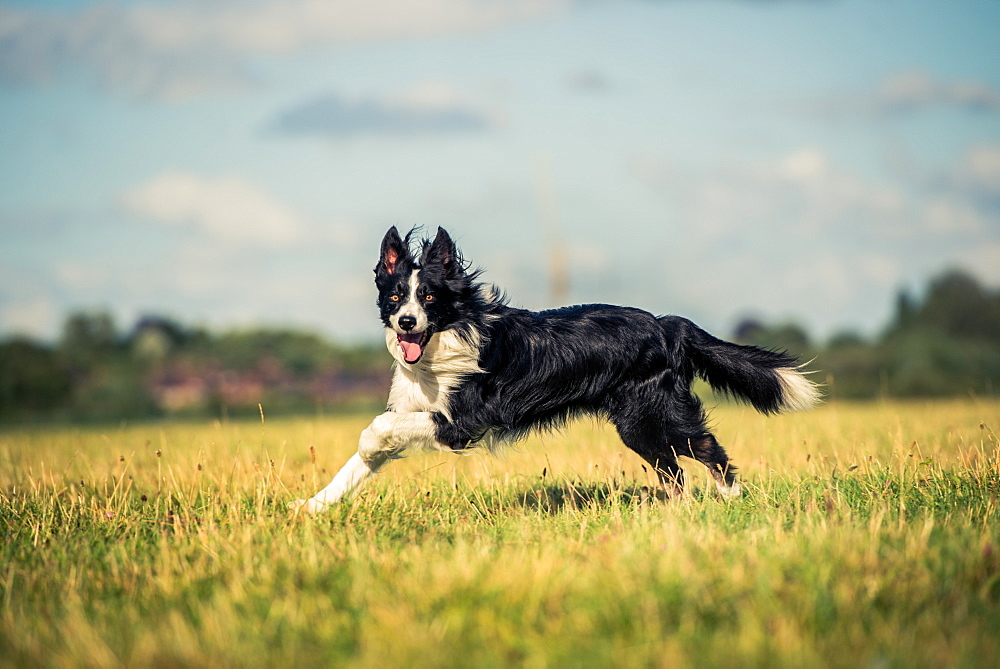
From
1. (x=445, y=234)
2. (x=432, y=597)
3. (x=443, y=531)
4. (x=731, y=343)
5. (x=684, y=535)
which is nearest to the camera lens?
(x=432, y=597)

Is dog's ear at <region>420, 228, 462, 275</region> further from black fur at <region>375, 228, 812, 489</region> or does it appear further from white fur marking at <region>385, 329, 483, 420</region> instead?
white fur marking at <region>385, 329, 483, 420</region>

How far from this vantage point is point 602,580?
11.0ft

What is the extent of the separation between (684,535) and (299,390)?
23605 mm

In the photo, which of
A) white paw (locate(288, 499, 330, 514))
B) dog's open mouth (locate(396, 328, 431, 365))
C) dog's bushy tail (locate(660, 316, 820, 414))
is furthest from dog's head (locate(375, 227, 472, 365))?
dog's bushy tail (locate(660, 316, 820, 414))

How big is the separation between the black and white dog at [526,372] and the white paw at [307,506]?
0.09 m

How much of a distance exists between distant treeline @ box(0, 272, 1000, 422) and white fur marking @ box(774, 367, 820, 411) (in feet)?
57.0

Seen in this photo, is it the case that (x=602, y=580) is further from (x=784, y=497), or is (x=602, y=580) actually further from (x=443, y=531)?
(x=784, y=497)

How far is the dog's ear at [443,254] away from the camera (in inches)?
224

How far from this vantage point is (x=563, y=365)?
5695 mm

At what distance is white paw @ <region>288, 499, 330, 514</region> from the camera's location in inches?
200

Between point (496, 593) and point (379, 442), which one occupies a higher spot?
point (379, 442)

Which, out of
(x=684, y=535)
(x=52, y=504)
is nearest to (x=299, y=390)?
(x=52, y=504)

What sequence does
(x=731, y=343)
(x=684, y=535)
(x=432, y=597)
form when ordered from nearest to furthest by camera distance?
(x=432, y=597)
(x=684, y=535)
(x=731, y=343)

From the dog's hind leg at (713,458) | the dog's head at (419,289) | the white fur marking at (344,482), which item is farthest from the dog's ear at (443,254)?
the dog's hind leg at (713,458)
